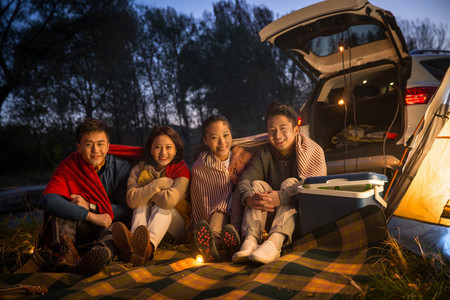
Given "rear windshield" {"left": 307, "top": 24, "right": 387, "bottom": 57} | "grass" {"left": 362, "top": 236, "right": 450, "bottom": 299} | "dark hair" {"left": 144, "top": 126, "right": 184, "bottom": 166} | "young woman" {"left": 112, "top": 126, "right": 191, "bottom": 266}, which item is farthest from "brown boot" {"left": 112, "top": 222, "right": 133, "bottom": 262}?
"rear windshield" {"left": 307, "top": 24, "right": 387, "bottom": 57}

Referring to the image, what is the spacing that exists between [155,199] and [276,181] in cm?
109

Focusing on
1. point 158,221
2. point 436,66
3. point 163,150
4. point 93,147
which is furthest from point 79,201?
point 436,66

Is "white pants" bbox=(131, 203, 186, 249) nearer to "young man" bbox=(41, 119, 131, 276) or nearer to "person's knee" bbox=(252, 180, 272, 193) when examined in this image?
"young man" bbox=(41, 119, 131, 276)

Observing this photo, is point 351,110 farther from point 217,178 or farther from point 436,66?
point 217,178

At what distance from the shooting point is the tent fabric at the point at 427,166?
7.64 ft

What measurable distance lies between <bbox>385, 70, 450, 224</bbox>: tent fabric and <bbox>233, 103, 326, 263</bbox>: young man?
62 cm

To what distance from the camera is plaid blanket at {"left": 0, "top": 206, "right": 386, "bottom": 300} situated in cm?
162

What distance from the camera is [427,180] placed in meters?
2.42

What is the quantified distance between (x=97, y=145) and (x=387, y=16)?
294 centimetres

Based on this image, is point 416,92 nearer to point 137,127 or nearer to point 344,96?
point 344,96

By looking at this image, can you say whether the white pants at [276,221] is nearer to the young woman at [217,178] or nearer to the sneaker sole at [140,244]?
the young woman at [217,178]

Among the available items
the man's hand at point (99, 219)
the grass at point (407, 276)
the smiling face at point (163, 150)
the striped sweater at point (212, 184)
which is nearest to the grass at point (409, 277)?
the grass at point (407, 276)

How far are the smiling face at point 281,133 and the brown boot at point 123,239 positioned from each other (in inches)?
57.0

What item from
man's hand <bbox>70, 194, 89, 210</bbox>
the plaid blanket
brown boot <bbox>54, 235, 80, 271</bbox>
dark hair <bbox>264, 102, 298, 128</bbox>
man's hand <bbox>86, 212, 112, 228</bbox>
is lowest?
the plaid blanket
